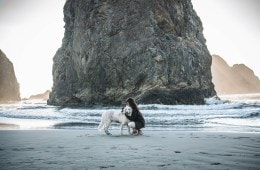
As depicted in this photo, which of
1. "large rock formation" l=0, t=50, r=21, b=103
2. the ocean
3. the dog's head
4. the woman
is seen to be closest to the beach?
the dog's head

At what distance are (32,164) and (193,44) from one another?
113 ft

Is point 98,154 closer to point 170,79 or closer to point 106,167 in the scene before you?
point 106,167

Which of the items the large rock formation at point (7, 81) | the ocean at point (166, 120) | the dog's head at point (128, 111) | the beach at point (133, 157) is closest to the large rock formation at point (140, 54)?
the ocean at point (166, 120)

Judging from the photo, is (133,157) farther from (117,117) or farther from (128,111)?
(117,117)

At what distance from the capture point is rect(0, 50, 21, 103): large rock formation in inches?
4513

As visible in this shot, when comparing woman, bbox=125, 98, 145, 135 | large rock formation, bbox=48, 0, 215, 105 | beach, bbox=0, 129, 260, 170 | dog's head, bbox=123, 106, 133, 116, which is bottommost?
beach, bbox=0, 129, 260, 170

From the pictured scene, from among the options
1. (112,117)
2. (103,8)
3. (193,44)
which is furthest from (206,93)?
(112,117)

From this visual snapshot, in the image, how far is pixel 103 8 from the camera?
128 ft

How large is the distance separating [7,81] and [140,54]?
316ft

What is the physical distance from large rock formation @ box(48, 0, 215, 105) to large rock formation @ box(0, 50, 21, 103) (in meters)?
81.0

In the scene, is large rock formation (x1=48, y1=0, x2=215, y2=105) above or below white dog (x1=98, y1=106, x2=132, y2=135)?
above

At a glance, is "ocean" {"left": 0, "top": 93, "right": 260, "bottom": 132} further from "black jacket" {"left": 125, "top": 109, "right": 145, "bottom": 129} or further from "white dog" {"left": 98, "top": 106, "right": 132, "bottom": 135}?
"white dog" {"left": 98, "top": 106, "right": 132, "bottom": 135}

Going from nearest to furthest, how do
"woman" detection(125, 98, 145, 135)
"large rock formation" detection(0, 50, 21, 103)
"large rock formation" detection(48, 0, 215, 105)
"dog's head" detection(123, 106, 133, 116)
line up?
"dog's head" detection(123, 106, 133, 116) < "woman" detection(125, 98, 145, 135) < "large rock formation" detection(48, 0, 215, 105) < "large rock formation" detection(0, 50, 21, 103)

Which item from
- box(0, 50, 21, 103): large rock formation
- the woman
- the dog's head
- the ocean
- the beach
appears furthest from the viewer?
box(0, 50, 21, 103): large rock formation
